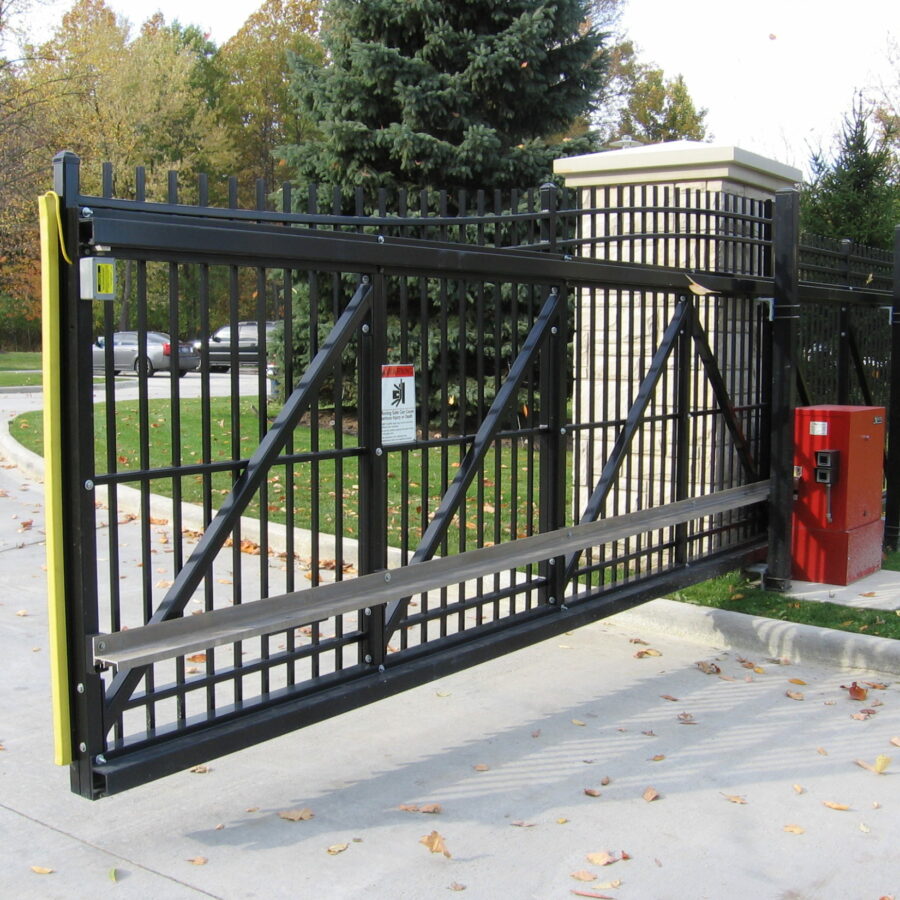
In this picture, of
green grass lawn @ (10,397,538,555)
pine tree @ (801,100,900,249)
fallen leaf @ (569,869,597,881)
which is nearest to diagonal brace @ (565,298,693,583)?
green grass lawn @ (10,397,538,555)

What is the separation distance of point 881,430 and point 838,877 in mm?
4780

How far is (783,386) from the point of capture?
7.08m

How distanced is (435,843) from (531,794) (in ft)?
2.04

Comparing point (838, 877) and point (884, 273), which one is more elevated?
point (884, 273)

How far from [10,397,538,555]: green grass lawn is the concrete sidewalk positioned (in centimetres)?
96

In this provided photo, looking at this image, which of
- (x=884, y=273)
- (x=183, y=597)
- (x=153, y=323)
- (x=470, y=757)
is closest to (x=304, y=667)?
(x=470, y=757)

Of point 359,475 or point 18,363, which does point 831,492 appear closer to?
point 359,475

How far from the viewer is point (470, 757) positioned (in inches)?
183

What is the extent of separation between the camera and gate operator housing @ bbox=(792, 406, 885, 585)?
713 centimetres

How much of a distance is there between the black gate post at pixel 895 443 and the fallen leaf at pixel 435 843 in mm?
6108

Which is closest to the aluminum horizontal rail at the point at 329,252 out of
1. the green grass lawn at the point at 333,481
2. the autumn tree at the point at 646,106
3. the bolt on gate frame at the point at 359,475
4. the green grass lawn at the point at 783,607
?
the bolt on gate frame at the point at 359,475

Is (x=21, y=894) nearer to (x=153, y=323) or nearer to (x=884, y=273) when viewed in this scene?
(x=884, y=273)

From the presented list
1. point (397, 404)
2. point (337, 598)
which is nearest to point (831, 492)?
point (397, 404)

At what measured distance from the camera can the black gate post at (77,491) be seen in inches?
129
